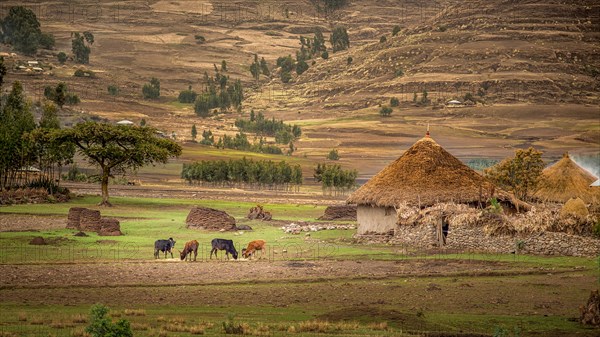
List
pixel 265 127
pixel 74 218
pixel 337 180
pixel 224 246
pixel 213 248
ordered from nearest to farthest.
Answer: pixel 224 246 → pixel 213 248 → pixel 74 218 → pixel 337 180 → pixel 265 127

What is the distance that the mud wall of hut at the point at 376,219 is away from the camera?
53.8 metres

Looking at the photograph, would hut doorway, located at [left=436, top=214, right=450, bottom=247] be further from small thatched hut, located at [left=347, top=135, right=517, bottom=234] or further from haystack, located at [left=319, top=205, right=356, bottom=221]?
haystack, located at [left=319, top=205, right=356, bottom=221]

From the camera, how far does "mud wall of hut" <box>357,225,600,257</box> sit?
4625 centimetres

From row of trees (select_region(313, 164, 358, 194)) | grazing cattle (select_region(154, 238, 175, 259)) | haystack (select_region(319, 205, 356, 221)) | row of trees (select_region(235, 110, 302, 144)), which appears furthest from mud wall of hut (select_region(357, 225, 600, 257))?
row of trees (select_region(235, 110, 302, 144))

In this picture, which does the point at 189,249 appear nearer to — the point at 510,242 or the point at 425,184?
the point at 510,242

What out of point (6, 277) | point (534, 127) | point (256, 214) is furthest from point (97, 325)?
point (534, 127)

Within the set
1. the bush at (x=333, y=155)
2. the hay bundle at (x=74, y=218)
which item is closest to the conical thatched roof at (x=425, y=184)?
the hay bundle at (x=74, y=218)

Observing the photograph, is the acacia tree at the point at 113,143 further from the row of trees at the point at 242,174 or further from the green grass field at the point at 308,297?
the row of trees at the point at 242,174

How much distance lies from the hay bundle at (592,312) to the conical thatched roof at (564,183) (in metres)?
37.9

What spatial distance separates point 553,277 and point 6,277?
18475 millimetres

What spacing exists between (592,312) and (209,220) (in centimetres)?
2782

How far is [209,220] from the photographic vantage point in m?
55.6

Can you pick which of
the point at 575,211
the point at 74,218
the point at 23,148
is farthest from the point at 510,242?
the point at 23,148

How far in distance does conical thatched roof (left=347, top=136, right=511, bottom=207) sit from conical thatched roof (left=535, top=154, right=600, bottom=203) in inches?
585
